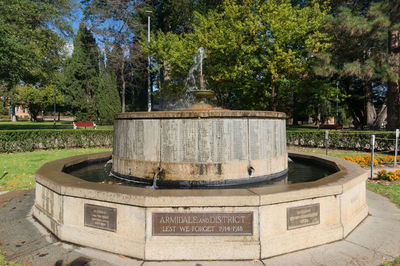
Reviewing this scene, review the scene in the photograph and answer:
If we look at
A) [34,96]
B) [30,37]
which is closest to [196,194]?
[30,37]

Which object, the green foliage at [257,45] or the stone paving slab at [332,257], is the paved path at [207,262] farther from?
the green foliage at [257,45]

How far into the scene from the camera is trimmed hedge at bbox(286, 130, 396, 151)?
1577cm

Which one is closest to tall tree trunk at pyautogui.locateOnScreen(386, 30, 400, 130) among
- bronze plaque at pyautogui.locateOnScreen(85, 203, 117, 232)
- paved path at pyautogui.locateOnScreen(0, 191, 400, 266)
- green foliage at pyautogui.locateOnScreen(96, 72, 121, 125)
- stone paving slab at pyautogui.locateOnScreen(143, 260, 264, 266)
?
paved path at pyautogui.locateOnScreen(0, 191, 400, 266)

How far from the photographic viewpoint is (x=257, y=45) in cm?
1812

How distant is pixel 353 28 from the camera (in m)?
17.7

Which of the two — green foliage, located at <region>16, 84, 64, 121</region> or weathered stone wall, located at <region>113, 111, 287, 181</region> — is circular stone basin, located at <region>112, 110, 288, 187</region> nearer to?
weathered stone wall, located at <region>113, 111, 287, 181</region>

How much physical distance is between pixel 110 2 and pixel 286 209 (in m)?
36.4

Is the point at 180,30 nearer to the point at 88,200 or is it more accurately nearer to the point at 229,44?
the point at 229,44

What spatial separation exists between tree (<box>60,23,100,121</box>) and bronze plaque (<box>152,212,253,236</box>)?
44.8 metres

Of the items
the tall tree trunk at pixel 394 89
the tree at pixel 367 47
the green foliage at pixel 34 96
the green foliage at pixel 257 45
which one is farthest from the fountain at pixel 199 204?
the green foliage at pixel 34 96

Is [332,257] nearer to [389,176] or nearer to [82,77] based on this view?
[389,176]

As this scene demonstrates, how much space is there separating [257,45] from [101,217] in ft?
56.6

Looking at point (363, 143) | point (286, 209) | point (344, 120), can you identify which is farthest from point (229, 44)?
point (344, 120)

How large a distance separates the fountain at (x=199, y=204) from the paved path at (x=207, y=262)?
12cm
